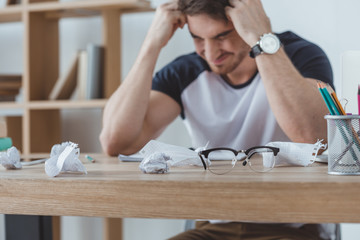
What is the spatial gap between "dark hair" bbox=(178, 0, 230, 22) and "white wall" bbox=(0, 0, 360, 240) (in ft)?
3.91

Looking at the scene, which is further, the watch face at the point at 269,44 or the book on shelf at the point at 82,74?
the book on shelf at the point at 82,74

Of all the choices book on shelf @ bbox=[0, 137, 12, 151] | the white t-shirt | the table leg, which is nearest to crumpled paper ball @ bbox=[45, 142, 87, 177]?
book on shelf @ bbox=[0, 137, 12, 151]

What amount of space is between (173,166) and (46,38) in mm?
2125

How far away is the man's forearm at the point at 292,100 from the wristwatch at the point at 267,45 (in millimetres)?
15

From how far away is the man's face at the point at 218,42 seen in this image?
5.10 feet

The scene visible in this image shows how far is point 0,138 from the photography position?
1.12 m

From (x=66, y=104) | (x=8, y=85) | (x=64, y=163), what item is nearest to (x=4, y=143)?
(x=64, y=163)

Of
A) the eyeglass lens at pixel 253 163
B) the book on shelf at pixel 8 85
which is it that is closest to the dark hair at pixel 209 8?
the eyeglass lens at pixel 253 163

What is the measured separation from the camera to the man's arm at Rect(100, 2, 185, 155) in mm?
1584

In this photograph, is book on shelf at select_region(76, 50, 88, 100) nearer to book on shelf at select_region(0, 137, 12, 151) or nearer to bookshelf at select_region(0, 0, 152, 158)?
bookshelf at select_region(0, 0, 152, 158)

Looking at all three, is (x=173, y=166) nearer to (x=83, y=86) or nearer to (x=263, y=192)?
(x=263, y=192)

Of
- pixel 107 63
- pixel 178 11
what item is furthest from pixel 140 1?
pixel 178 11

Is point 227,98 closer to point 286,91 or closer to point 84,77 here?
point 286,91

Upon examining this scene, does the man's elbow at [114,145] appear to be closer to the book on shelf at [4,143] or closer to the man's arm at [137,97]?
the man's arm at [137,97]
